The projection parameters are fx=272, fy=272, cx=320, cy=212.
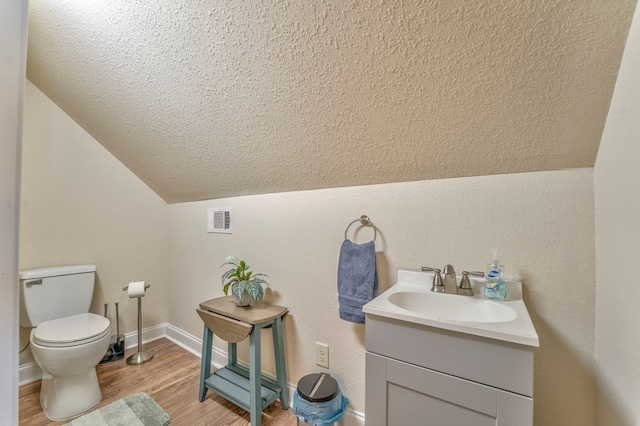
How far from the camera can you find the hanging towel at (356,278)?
129cm

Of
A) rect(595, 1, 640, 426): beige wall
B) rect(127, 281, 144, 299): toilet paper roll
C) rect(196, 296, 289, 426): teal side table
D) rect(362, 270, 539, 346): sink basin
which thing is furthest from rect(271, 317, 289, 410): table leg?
rect(595, 1, 640, 426): beige wall

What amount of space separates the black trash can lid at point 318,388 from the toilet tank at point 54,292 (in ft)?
5.63

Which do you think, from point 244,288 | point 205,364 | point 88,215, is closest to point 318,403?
point 244,288

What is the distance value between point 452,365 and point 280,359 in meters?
1.07

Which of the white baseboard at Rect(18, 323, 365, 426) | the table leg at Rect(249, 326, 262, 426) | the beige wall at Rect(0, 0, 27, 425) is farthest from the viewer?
the white baseboard at Rect(18, 323, 365, 426)

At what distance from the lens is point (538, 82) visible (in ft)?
2.74

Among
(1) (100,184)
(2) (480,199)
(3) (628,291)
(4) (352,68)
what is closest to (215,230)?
(1) (100,184)

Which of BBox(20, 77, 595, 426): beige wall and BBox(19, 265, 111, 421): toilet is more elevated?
BBox(20, 77, 595, 426): beige wall

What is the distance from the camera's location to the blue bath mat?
145 centimetres

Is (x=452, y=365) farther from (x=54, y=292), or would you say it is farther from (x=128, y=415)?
(x=54, y=292)

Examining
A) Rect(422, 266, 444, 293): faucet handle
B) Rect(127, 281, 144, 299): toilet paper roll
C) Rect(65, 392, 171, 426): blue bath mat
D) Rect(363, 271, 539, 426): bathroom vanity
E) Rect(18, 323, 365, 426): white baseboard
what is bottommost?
Rect(65, 392, 171, 426): blue bath mat

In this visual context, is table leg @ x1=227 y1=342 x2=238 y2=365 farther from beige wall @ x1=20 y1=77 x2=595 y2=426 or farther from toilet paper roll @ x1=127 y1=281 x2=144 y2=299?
toilet paper roll @ x1=127 y1=281 x2=144 y2=299

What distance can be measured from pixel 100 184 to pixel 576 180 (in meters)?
2.92

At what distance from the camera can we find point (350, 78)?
1.00 metres
